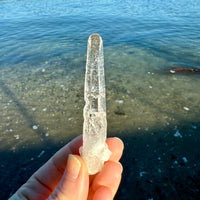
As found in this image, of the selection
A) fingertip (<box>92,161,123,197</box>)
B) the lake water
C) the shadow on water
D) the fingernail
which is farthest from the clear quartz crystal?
the lake water

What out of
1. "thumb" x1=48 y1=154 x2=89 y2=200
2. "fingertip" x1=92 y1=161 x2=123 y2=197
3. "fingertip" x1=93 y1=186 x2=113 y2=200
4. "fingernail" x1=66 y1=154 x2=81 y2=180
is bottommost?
"fingertip" x1=92 y1=161 x2=123 y2=197

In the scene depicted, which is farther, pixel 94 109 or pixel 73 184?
pixel 94 109

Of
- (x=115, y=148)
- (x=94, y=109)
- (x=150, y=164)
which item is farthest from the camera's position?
(x=150, y=164)

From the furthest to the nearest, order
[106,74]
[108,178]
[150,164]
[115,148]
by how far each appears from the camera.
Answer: [106,74] → [150,164] → [115,148] → [108,178]

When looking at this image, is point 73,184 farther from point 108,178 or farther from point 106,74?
point 106,74

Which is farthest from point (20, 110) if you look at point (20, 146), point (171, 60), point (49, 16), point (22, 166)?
point (49, 16)

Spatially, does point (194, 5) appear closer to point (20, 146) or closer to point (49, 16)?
point (49, 16)

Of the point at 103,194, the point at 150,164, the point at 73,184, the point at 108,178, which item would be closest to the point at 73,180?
the point at 73,184

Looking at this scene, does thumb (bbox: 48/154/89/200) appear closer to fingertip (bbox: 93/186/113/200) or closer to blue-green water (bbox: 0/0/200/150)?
fingertip (bbox: 93/186/113/200)
